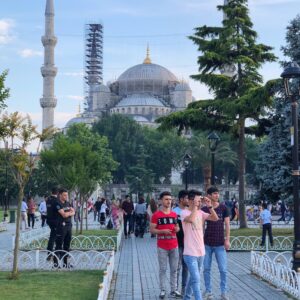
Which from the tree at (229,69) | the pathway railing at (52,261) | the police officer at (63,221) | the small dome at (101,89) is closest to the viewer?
the pathway railing at (52,261)

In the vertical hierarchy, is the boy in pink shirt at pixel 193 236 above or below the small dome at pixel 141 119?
below

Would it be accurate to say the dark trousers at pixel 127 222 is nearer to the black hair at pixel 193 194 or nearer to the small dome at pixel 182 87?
the black hair at pixel 193 194

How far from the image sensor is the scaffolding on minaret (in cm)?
10688

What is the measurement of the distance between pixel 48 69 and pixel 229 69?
4390 cm

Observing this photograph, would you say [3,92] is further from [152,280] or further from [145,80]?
[145,80]

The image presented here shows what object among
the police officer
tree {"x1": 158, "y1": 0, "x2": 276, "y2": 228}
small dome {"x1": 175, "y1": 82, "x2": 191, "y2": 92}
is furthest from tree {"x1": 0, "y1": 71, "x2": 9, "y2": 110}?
small dome {"x1": 175, "y1": 82, "x2": 191, "y2": 92}

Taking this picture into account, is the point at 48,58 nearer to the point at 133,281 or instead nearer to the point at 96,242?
the point at 96,242

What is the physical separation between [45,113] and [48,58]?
6.18m

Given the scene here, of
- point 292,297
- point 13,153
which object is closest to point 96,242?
point 13,153

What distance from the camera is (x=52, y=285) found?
956 centimetres

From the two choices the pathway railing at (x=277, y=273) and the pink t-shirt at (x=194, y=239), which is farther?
the pathway railing at (x=277, y=273)

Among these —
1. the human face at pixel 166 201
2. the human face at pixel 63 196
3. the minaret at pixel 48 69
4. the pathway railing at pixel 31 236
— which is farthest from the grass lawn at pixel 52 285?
the minaret at pixel 48 69

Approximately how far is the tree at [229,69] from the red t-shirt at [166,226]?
15350 millimetres

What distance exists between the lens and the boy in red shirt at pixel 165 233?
27.7 ft
